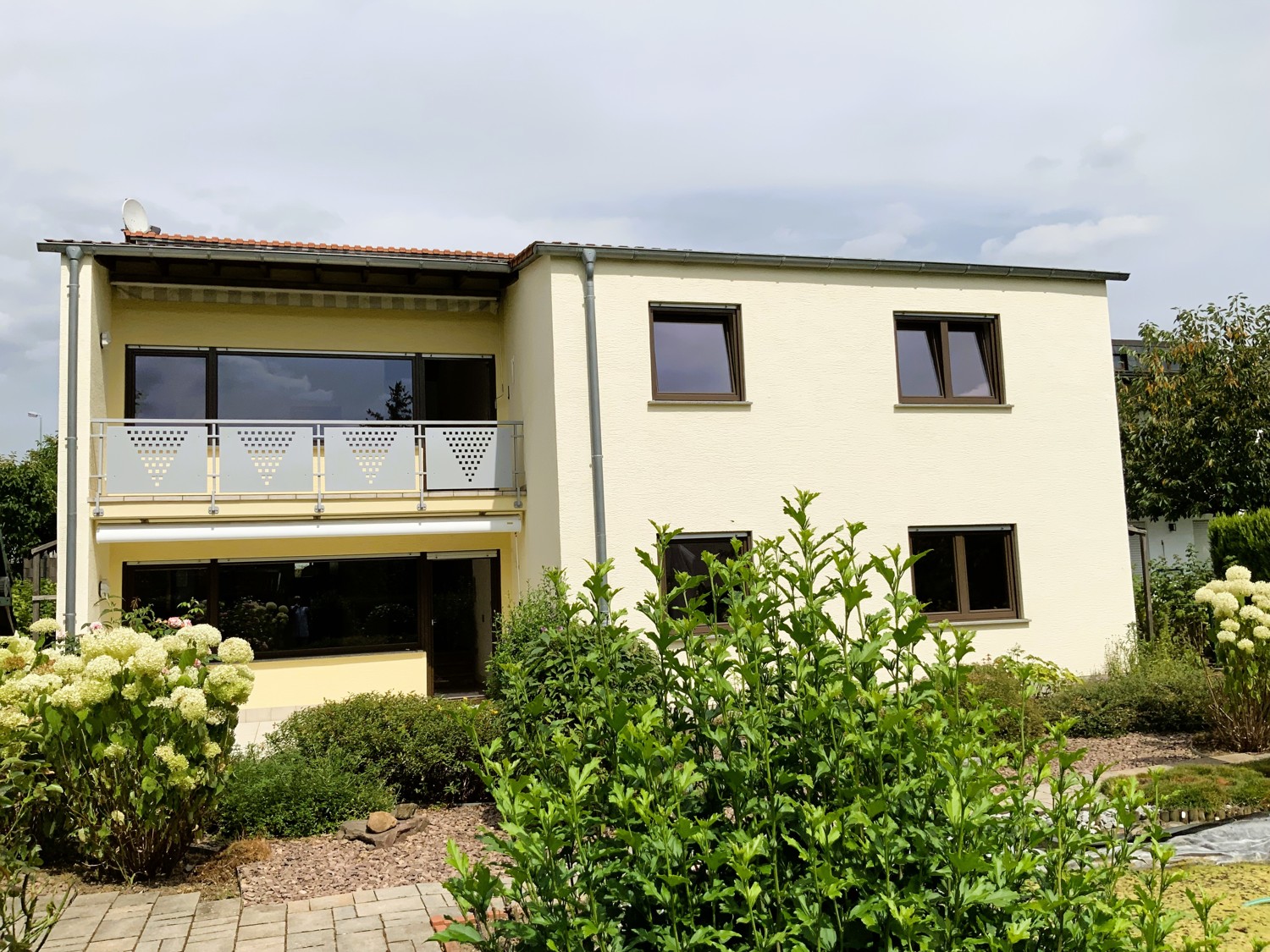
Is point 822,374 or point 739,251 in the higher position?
point 739,251

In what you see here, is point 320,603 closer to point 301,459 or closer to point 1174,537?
point 301,459

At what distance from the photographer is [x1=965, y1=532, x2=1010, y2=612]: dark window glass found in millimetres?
13844

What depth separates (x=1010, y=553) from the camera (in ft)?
45.6

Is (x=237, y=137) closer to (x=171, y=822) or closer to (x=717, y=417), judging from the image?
(x=717, y=417)

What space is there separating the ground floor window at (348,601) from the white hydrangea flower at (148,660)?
8.38 metres

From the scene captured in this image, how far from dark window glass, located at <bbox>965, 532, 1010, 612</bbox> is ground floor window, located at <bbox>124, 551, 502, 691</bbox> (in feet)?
24.0

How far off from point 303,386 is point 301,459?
1749 millimetres

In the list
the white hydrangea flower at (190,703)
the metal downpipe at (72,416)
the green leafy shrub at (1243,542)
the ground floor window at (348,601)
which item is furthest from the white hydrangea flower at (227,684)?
the green leafy shrub at (1243,542)

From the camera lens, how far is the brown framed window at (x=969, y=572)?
13672 millimetres

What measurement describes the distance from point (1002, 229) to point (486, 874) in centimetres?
1758

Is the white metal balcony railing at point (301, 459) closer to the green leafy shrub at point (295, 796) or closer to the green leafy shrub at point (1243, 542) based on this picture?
the green leafy shrub at point (295, 796)

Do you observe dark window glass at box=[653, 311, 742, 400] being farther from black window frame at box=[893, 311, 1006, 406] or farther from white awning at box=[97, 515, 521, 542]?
white awning at box=[97, 515, 521, 542]

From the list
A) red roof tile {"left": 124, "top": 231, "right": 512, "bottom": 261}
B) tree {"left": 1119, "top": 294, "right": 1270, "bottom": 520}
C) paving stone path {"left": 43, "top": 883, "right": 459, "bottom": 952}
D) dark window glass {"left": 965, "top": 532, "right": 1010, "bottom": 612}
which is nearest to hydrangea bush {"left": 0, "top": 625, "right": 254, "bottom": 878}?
paving stone path {"left": 43, "top": 883, "right": 459, "bottom": 952}

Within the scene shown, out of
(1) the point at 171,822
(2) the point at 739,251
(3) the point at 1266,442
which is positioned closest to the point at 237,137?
(2) the point at 739,251
